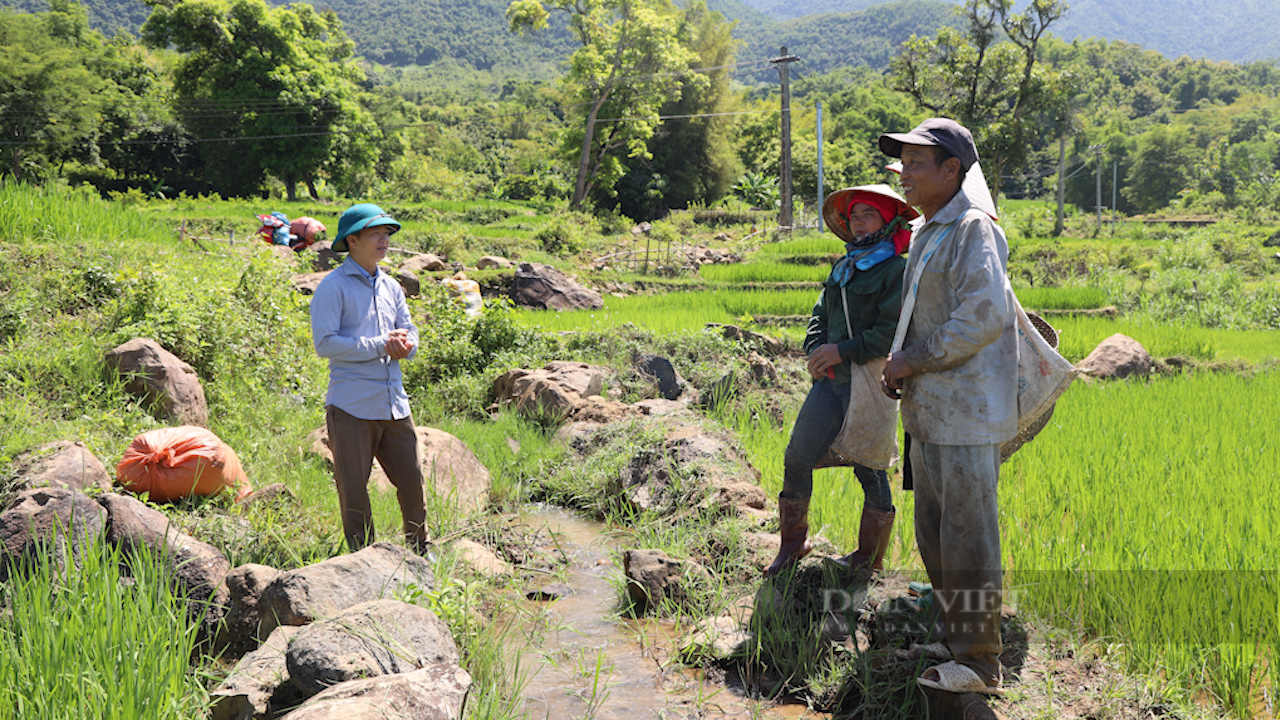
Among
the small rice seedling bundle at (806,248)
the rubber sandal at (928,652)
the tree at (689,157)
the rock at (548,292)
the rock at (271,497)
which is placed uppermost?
the tree at (689,157)

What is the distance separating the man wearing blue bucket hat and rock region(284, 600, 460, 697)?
46.7 inches

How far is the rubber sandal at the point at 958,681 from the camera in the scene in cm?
258

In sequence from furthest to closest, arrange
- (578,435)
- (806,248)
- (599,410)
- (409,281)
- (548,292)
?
(806,248)
(548,292)
(409,281)
(599,410)
(578,435)

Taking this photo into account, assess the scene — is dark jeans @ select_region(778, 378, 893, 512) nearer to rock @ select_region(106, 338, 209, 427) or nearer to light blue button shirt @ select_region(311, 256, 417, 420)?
light blue button shirt @ select_region(311, 256, 417, 420)

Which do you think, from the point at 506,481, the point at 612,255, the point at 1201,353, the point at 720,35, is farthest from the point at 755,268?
the point at 720,35

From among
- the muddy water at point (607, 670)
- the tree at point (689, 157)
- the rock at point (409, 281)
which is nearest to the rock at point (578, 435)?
the muddy water at point (607, 670)

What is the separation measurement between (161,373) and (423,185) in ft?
114

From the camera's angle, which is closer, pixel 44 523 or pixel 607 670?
pixel 44 523


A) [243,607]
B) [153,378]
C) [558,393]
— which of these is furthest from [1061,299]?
[243,607]

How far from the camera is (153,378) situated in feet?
18.0

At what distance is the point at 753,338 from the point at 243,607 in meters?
6.65

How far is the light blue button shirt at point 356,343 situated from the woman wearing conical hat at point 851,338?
183cm

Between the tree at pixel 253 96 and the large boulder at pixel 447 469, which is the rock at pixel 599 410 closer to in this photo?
the large boulder at pixel 447 469

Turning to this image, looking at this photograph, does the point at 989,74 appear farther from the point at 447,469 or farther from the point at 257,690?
the point at 257,690
